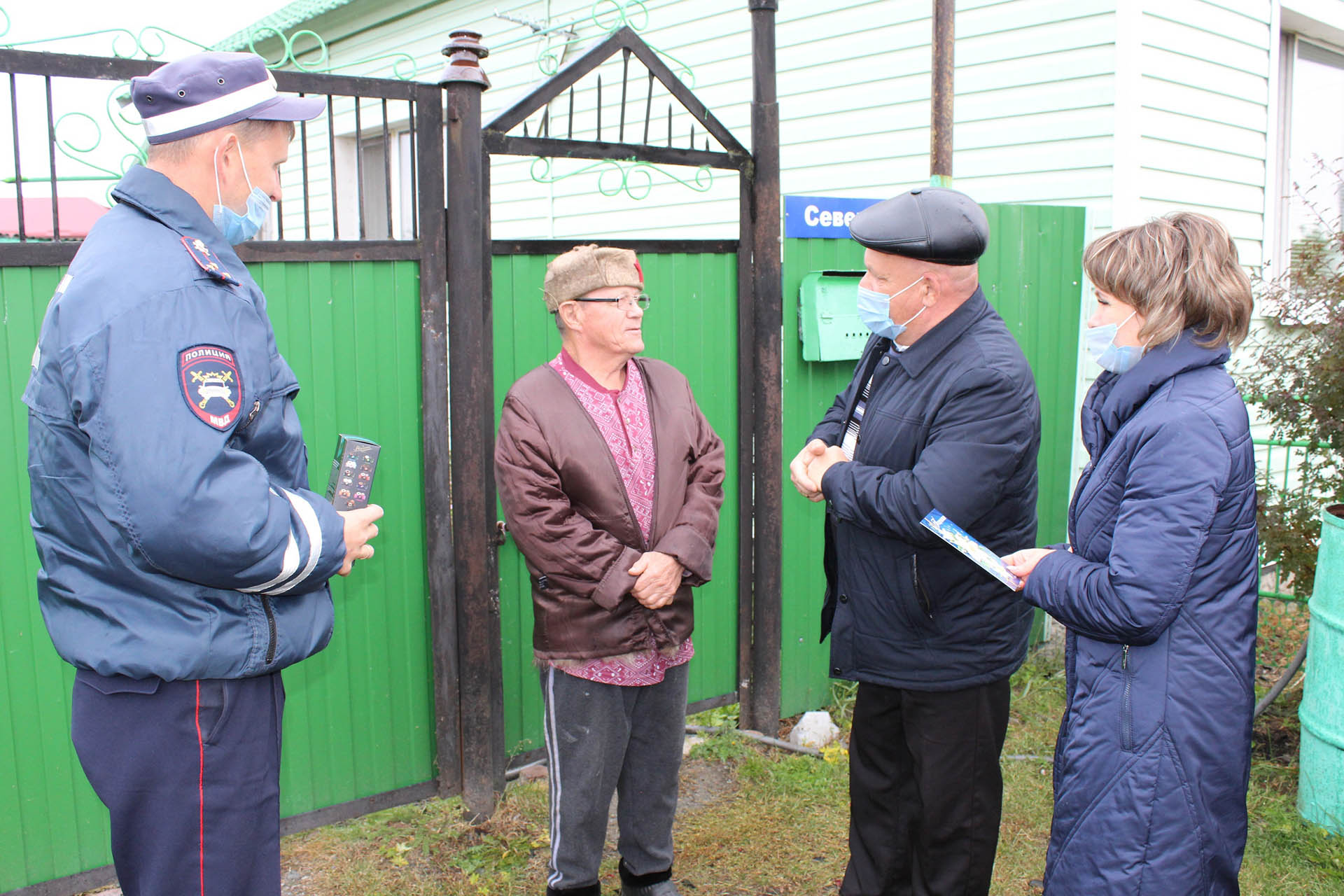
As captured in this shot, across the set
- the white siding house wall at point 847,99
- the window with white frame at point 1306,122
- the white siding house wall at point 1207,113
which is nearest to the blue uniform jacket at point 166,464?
the white siding house wall at point 847,99

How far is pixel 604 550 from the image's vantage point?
280 centimetres

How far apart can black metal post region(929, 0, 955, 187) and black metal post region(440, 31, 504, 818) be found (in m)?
2.09

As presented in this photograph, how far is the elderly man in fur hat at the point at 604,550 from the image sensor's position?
282 cm

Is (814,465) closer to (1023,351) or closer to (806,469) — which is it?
(806,469)

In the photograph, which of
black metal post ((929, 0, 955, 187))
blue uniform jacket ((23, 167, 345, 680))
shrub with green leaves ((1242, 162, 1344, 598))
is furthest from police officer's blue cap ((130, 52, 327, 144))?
shrub with green leaves ((1242, 162, 1344, 598))

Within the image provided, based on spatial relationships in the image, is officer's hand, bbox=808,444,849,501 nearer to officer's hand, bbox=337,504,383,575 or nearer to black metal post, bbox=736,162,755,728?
officer's hand, bbox=337,504,383,575

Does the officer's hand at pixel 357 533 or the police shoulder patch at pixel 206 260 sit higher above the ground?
the police shoulder patch at pixel 206 260

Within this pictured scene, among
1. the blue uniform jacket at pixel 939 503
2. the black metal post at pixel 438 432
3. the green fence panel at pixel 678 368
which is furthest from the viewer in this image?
the green fence panel at pixel 678 368

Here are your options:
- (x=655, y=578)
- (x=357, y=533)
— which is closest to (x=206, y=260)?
(x=357, y=533)

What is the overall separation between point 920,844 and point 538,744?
5.44 feet

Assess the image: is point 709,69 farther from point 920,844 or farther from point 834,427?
point 920,844

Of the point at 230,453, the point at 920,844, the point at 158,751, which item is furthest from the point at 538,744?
the point at 230,453

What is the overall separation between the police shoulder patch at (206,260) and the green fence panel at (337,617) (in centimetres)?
120

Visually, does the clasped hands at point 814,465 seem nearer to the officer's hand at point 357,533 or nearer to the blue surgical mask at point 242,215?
the officer's hand at point 357,533
